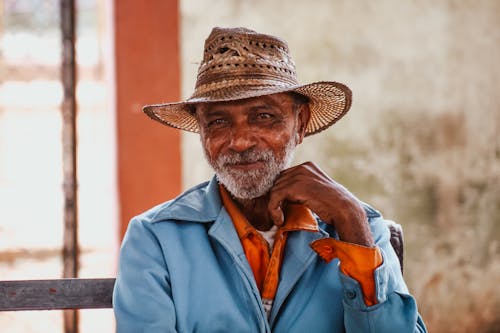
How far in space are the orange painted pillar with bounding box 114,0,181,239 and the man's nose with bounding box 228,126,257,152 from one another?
1.57 m

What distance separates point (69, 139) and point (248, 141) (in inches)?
80.9

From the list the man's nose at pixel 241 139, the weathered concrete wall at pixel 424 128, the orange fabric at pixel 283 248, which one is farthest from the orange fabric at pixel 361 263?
the weathered concrete wall at pixel 424 128

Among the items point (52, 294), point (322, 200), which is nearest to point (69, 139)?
point (52, 294)

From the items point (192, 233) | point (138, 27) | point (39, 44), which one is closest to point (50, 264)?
point (39, 44)

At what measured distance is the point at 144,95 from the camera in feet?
11.9

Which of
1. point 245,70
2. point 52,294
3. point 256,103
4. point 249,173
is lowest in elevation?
point 52,294

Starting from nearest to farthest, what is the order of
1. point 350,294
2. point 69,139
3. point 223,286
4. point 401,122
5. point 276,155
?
point 350,294, point 223,286, point 276,155, point 69,139, point 401,122

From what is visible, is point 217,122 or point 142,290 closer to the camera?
point 142,290

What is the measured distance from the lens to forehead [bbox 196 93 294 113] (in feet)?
7.07

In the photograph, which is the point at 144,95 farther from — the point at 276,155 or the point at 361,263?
the point at 361,263

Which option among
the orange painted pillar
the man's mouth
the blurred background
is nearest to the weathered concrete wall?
the blurred background

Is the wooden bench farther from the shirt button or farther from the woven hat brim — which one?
the shirt button

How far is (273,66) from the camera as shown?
2182mm

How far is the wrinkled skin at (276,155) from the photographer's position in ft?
6.78
